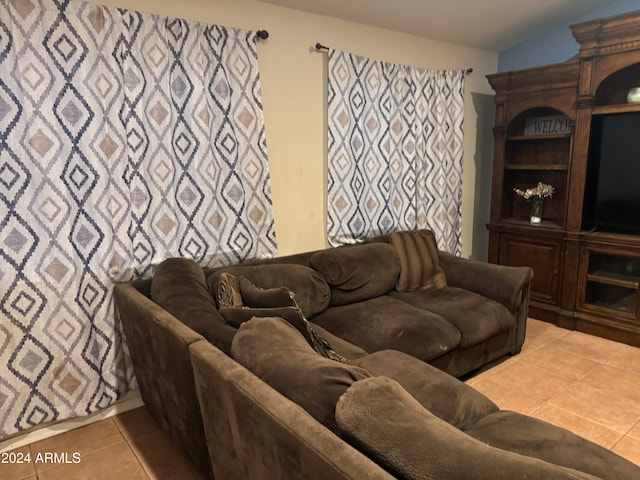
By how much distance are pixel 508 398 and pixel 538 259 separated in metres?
1.61

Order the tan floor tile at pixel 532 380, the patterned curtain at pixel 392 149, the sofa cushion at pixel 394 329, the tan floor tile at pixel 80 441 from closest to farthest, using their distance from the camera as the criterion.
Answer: the tan floor tile at pixel 80 441
the sofa cushion at pixel 394 329
the tan floor tile at pixel 532 380
the patterned curtain at pixel 392 149

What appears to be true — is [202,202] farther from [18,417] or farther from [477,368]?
[477,368]

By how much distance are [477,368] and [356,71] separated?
223 cm

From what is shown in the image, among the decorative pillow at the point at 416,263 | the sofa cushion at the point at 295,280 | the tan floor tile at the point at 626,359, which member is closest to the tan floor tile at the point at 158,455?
the sofa cushion at the point at 295,280

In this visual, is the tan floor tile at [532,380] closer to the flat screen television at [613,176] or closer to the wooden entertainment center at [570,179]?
the wooden entertainment center at [570,179]

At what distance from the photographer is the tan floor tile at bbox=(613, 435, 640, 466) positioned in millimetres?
2023

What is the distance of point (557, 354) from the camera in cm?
310

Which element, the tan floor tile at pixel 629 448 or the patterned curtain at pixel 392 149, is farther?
the patterned curtain at pixel 392 149

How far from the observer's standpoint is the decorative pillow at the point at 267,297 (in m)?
1.88

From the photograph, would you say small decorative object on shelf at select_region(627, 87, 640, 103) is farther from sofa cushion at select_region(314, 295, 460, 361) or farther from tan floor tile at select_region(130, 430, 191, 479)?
tan floor tile at select_region(130, 430, 191, 479)

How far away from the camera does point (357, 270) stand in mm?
2889

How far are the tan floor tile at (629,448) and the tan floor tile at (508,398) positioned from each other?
0.41 m

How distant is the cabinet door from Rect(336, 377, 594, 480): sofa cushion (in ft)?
9.99

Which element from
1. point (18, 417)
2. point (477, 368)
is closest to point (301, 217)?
point (477, 368)
